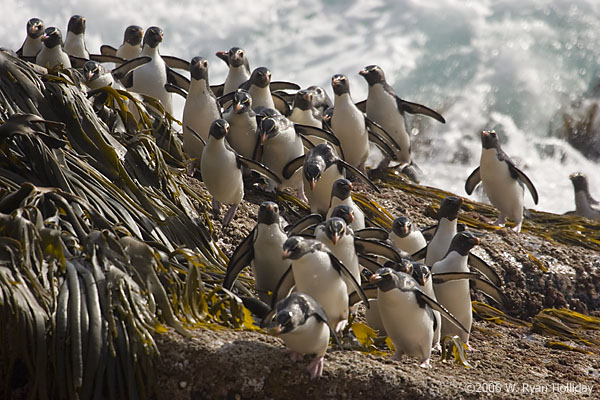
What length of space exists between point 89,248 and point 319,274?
134cm

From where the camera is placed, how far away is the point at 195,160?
315 inches

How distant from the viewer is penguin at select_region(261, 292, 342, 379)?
4824mm

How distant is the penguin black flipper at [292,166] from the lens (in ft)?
25.4

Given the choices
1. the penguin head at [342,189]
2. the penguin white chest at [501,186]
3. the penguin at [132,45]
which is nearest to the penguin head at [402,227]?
the penguin head at [342,189]

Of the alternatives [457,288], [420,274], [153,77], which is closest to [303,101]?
[153,77]

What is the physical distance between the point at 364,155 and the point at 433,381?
12.4ft

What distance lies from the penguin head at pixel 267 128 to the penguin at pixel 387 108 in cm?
190

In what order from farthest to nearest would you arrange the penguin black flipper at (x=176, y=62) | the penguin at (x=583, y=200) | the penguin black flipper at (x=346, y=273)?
the penguin at (x=583, y=200)
the penguin black flipper at (x=176, y=62)
the penguin black flipper at (x=346, y=273)

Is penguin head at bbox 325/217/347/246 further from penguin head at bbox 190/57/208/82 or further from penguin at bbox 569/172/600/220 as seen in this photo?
penguin at bbox 569/172/600/220

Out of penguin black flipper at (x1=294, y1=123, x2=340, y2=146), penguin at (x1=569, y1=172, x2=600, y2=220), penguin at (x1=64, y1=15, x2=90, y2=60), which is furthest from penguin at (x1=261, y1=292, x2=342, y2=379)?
penguin at (x1=569, y1=172, x2=600, y2=220)

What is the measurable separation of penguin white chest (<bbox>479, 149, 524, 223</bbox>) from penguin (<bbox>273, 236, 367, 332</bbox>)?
3.45 meters

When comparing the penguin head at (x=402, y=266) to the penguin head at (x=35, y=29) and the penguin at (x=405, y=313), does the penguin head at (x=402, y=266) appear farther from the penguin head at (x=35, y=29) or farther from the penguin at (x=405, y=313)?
the penguin head at (x=35, y=29)

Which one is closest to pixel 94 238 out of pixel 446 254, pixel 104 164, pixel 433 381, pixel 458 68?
pixel 104 164

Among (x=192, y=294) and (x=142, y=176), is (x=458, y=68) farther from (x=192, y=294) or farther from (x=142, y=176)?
(x=192, y=294)
